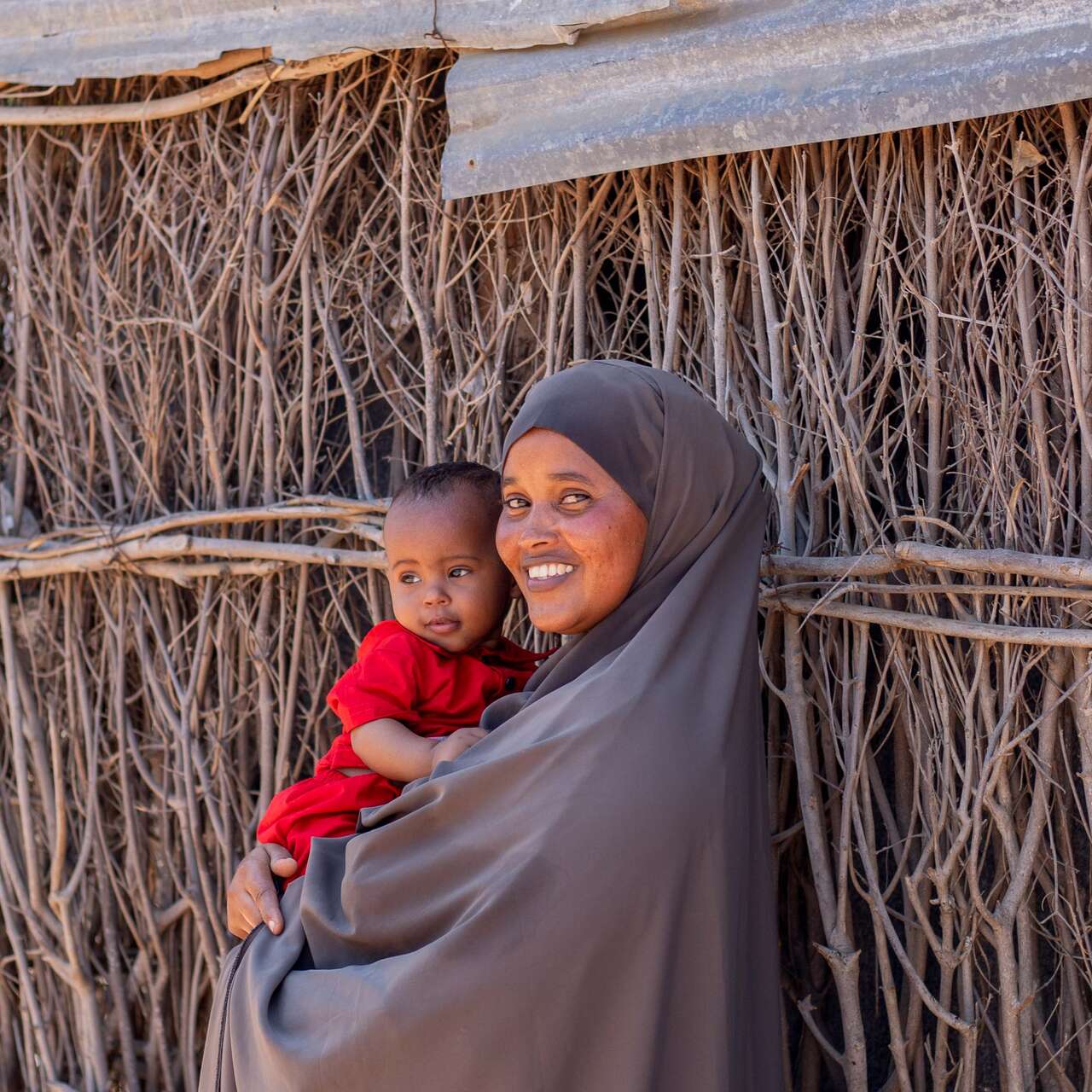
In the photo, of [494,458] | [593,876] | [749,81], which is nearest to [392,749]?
[593,876]

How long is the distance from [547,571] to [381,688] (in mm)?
435

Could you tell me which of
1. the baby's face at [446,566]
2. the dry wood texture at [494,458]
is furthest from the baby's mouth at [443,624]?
the dry wood texture at [494,458]

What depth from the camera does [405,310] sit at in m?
3.15

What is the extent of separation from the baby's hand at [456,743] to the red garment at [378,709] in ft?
0.57

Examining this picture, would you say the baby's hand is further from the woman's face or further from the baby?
the woman's face

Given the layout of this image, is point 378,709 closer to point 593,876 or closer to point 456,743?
point 456,743

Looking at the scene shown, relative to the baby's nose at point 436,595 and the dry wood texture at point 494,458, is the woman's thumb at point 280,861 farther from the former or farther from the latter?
the dry wood texture at point 494,458

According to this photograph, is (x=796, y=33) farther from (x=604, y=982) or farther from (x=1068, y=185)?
(x=604, y=982)

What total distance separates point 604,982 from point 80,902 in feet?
6.91

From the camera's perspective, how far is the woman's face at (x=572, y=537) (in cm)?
212

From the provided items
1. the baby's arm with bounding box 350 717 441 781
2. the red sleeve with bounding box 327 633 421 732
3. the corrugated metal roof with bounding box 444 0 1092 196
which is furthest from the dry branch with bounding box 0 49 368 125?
the baby's arm with bounding box 350 717 441 781

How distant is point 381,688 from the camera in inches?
94.1

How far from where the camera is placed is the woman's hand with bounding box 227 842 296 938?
229cm

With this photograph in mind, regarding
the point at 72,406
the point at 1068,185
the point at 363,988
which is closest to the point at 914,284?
the point at 1068,185
